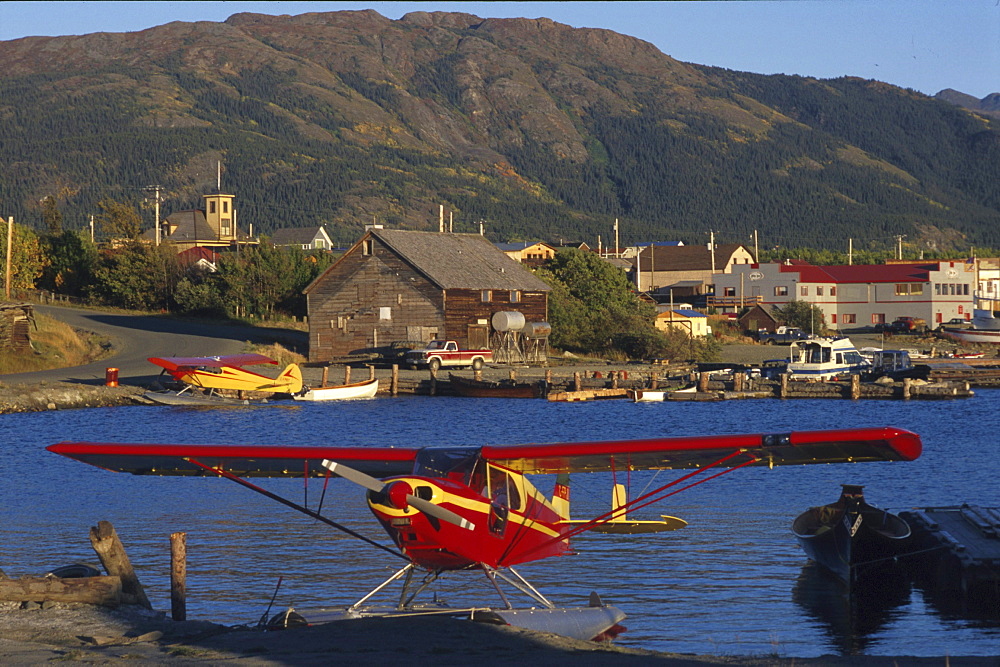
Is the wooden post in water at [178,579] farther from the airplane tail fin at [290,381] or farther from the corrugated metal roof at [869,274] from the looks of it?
the corrugated metal roof at [869,274]

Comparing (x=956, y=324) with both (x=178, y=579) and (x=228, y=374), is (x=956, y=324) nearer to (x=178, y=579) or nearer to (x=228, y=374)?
(x=228, y=374)

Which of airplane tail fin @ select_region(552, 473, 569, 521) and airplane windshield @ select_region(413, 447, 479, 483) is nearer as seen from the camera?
airplane windshield @ select_region(413, 447, 479, 483)

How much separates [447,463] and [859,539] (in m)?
7.37

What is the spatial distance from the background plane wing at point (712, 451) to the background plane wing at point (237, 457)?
1.54m

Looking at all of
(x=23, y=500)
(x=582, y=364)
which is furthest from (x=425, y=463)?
(x=582, y=364)

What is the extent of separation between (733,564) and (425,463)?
7.81 meters

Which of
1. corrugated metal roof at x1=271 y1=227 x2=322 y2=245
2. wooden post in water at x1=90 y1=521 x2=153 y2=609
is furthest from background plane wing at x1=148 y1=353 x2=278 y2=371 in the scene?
corrugated metal roof at x1=271 y1=227 x2=322 y2=245

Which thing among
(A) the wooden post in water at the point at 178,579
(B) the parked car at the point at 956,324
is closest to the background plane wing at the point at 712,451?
(A) the wooden post in water at the point at 178,579

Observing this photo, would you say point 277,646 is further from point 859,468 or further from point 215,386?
point 215,386

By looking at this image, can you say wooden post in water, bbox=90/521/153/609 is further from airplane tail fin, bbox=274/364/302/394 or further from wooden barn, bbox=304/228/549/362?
wooden barn, bbox=304/228/549/362

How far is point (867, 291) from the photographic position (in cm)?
9700

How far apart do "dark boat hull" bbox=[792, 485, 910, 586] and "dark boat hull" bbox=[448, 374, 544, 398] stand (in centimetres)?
3434

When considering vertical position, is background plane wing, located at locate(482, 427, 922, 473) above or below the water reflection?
above

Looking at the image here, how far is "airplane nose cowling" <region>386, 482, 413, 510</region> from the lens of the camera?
1141cm
